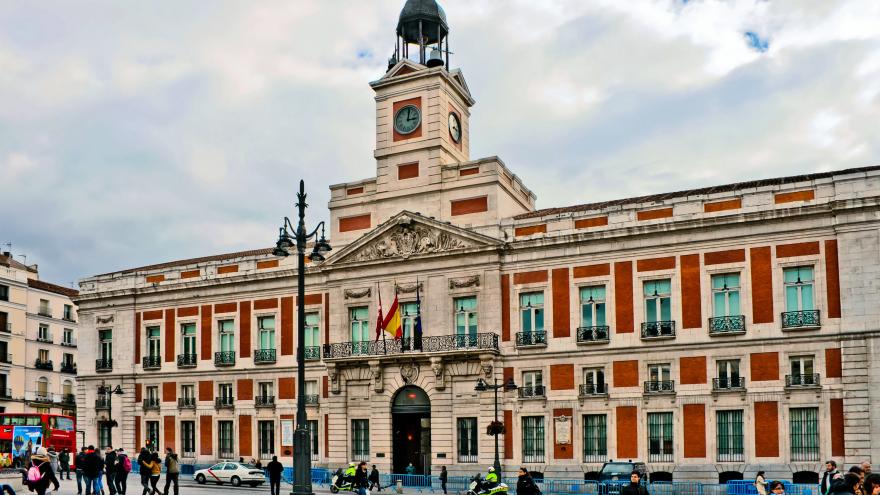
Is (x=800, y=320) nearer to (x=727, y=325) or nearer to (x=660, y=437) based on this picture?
(x=727, y=325)

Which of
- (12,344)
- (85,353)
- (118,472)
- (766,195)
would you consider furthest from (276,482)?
(12,344)

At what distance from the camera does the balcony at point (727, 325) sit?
40.2m

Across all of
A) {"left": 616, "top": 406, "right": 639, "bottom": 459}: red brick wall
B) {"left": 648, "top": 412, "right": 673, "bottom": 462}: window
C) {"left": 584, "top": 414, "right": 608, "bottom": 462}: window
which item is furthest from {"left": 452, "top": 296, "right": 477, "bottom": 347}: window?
{"left": 648, "top": 412, "right": 673, "bottom": 462}: window

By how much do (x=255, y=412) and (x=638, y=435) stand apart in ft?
65.1

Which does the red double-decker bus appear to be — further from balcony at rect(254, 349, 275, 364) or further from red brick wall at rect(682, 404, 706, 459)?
red brick wall at rect(682, 404, 706, 459)

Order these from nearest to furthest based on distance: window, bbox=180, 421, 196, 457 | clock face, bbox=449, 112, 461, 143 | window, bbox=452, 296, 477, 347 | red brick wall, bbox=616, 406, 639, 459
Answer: red brick wall, bbox=616, 406, 639, 459 → window, bbox=452, 296, 477, 347 → clock face, bbox=449, 112, 461, 143 → window, bbox=180, 421, 196, 457

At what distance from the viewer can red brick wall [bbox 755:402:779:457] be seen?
128 ft

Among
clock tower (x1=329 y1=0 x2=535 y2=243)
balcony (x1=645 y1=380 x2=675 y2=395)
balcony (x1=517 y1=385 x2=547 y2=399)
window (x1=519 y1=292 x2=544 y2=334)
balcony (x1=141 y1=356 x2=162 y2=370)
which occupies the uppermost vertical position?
clock tower (x1=329 y1=0 x2=535 y2=243)

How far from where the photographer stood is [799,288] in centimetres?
3962

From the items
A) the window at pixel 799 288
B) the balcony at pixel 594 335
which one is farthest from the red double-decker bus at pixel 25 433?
the window at pixel 799 288

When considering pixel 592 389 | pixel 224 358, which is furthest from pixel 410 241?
pixel 224 358

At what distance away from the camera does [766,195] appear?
40.3m

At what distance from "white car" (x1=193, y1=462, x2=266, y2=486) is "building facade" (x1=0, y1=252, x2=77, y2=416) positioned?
1368 inches

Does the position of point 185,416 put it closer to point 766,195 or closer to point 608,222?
point 608,222
